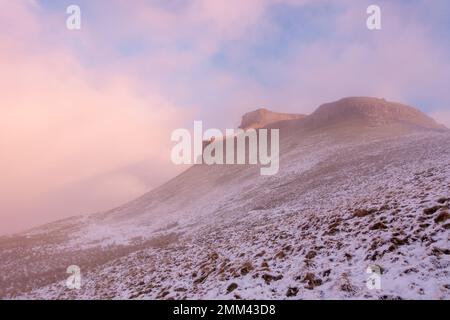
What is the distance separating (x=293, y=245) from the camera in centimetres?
1254

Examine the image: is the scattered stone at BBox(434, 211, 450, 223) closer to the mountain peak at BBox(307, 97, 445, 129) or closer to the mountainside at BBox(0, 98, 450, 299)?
the mountainside at BBox(0, 98, 450, 299)

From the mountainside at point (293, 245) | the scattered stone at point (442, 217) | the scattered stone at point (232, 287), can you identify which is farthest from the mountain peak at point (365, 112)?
the scattered stone at point (232, 287)

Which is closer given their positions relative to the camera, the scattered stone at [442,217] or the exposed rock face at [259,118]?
the scattered stone at [442,217]

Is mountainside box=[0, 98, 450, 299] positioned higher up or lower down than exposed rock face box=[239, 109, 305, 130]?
lower down

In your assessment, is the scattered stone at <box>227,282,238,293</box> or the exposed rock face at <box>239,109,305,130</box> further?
the exposed rock face at <box>239,109,305,130</box>

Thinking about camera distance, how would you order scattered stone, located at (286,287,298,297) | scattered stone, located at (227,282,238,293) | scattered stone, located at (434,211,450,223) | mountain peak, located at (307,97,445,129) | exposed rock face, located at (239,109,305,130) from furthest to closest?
exposed rock face, located at (239,109,305,130) < mountain peak, located at (307,97,445,129) < scattered stone, located at (227,282,238,293) < scattered stone, located at (434,211,450,223) < scattered stone, located at (286,287,298,297)

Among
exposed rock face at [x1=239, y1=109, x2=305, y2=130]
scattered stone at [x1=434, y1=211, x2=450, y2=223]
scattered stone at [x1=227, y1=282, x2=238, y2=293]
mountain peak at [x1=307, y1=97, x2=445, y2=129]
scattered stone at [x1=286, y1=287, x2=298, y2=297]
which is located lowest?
scattered stone at [x1=227, y1=282, x2=238, y2=293]

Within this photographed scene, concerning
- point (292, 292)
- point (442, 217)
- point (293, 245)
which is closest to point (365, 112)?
point (293, 245)

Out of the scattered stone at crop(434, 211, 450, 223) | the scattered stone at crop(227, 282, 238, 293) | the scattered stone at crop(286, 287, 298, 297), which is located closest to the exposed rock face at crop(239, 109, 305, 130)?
the scattered stone at crop(434, 211, 450, 223)

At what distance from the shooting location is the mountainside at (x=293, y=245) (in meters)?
8.83

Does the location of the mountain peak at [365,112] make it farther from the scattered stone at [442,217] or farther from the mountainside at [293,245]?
the scattered stone at [442,217]

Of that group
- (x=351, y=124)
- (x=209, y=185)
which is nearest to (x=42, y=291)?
(x=209, y=185)

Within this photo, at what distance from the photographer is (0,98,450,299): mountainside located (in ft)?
29.0
